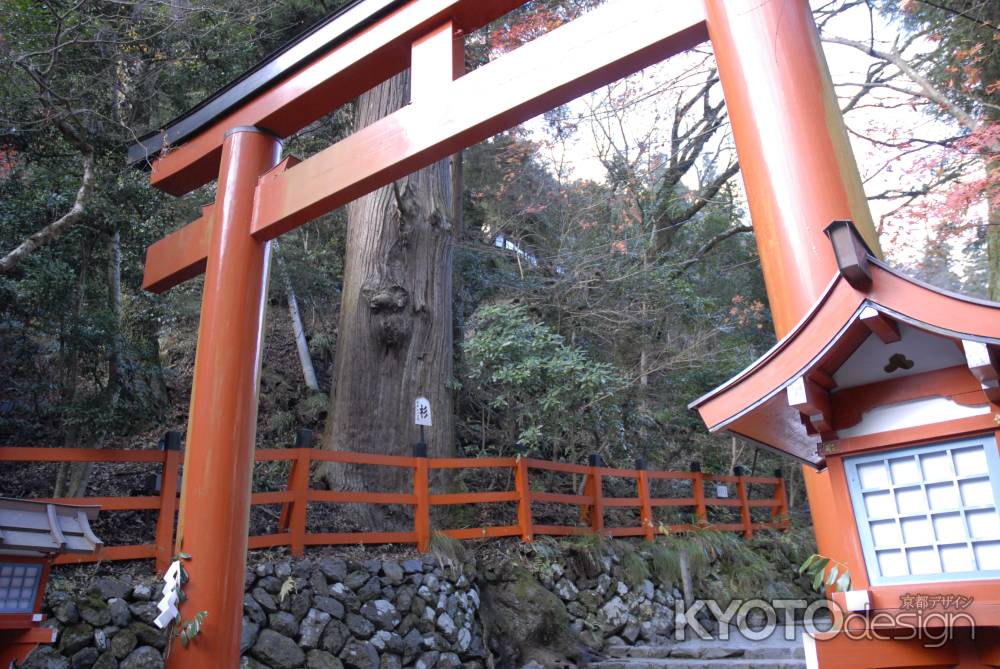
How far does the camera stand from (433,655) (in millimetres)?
5559

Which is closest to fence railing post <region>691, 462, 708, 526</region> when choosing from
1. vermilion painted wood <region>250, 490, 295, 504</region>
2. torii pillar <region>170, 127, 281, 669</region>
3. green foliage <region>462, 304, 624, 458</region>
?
green foliage <region>462, 304, 624, 458</region>

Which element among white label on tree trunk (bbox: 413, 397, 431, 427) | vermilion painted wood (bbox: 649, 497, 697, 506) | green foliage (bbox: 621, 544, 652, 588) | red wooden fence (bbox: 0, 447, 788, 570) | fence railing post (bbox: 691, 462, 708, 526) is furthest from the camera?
fence railing post (bbox: 691, 462, 708, 526)

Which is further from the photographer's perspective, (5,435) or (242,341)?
(5,435)

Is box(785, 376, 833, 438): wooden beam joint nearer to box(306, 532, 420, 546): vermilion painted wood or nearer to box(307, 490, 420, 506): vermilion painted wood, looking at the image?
box(307, 490, 420, 506): vermilion painted wood

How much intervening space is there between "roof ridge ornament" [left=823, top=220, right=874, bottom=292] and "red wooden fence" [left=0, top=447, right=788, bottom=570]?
3.35 m

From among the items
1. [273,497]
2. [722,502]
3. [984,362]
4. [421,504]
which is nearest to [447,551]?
[421,504]

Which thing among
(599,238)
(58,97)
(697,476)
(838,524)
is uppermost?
(599,238)

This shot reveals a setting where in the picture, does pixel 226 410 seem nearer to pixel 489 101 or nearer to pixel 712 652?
pixel 489 101

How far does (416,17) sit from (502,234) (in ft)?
25.0

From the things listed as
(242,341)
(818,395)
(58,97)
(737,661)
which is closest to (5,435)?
(58,97)

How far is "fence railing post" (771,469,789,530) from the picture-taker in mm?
11117

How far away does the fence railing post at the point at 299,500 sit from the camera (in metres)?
5.42

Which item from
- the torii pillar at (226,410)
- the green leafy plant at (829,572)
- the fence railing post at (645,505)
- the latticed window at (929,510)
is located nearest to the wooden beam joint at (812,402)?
the latticed window at (929,510)

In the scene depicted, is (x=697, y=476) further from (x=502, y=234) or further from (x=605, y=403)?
(x=502, y=234)
